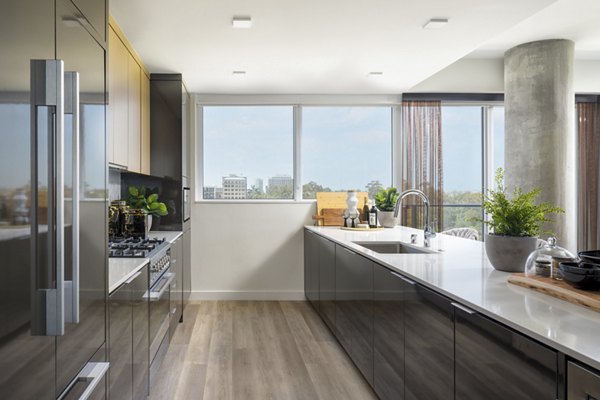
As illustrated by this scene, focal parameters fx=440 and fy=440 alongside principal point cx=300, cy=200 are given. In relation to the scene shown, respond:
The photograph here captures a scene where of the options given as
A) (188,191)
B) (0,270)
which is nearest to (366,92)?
(188,191)

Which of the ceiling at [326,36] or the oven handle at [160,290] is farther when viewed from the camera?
the ceiling at [326,36]

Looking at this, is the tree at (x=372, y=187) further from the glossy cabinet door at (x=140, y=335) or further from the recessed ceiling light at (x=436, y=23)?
the glossy cabinet door at (x=140, y=335)

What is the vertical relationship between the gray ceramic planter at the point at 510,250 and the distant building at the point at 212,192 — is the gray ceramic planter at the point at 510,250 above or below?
below

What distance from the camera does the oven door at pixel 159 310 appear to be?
2.69 meters

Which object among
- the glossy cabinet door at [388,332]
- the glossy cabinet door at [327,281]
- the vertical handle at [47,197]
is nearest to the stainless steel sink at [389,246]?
the glossy cabinet door at [327,281]

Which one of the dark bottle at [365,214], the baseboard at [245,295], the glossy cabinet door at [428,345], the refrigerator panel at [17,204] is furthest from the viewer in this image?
the baseboard at [245,295]

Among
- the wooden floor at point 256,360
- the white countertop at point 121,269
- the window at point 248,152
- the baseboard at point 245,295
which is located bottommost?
the wooden floor at point 256,360

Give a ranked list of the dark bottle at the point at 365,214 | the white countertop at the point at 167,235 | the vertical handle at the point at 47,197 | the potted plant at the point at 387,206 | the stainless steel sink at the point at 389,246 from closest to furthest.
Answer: the vertical handle at the point at 47,197, the stainless steel sink at the point at 389,246, the white countertop at the point at 167,235, the potted plant at the point at 387,206, the dark bottle at the point at 365,214

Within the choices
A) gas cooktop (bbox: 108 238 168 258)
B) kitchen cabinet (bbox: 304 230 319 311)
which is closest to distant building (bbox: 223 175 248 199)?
kitchen cabinet (bbox: 304 230 319 311)

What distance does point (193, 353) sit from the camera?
3.39 metres

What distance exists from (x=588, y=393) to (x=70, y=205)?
1.29 metres

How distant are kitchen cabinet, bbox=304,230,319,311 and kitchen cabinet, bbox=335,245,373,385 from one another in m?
0.92

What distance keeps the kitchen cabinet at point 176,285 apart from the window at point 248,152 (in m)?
1.26

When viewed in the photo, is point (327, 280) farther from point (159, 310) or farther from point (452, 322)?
point (452, 322)
